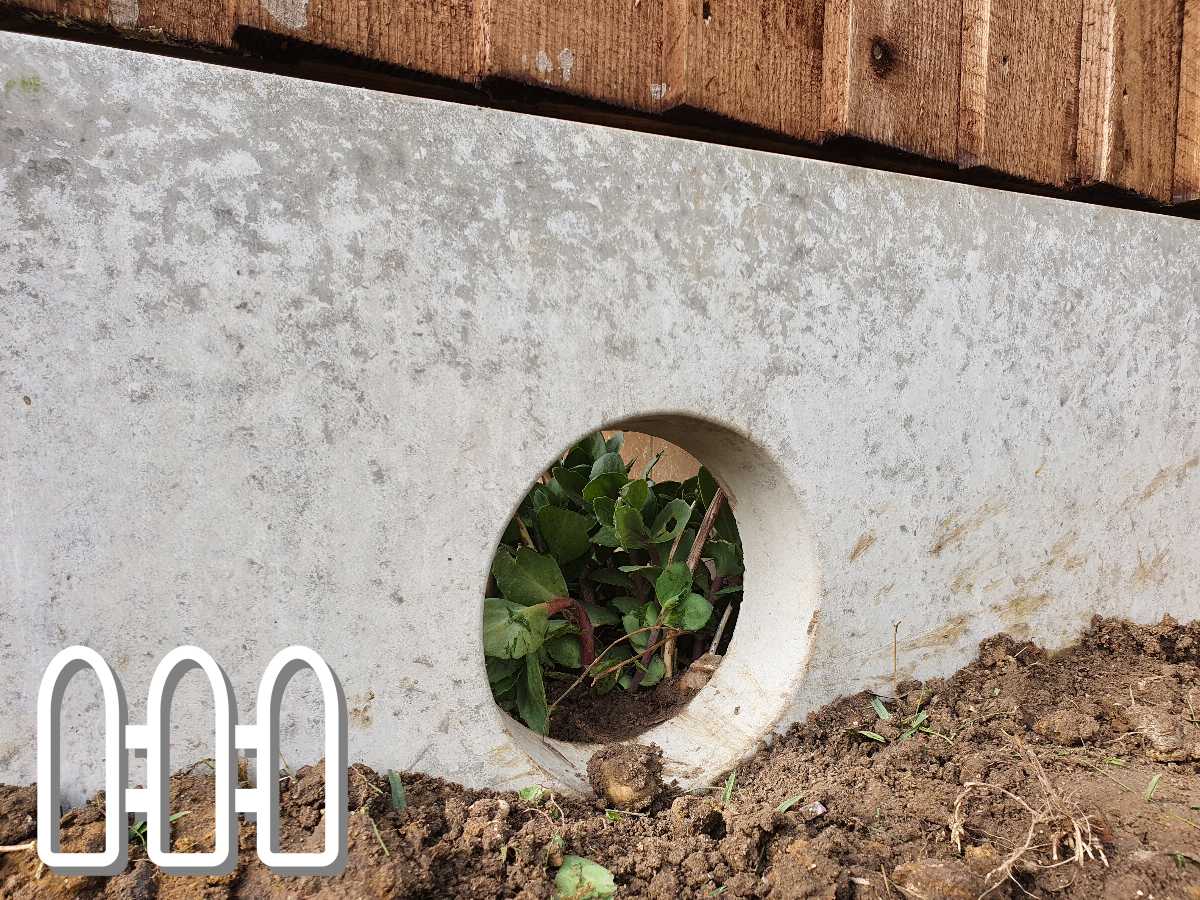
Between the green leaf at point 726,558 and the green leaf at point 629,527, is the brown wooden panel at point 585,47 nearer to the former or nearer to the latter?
the green leaf at point 629,527

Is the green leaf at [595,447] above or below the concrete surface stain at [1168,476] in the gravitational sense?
above

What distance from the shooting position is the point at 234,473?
1.30 m

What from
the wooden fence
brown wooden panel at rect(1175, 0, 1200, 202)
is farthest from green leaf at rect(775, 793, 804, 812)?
brown wooden panel at rect(1175, 0, 1200, 202)

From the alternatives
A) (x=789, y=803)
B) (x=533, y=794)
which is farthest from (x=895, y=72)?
(x=533, y=794)

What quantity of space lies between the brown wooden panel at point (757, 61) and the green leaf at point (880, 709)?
106 centimetres

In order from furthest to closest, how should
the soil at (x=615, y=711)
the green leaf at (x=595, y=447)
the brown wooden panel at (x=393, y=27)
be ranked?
the green leaf at (x=595, y=447)
the soil at (x=615, y=711)
the brown wooden panel at (x=393, y=27)

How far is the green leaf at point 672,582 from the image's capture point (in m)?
2.04

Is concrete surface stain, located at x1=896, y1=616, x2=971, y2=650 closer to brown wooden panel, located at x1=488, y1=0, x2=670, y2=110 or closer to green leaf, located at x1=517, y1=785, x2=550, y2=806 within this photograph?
green leaf, located at x1=517, y1=785, x2=550, y2=806

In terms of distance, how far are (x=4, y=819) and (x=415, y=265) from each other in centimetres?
88

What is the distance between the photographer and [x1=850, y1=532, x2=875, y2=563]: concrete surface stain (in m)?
1.78

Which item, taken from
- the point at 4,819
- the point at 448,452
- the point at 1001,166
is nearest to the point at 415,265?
the point at 448,452

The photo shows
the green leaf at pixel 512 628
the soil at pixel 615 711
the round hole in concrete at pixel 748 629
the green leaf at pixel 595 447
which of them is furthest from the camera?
the green leaf at pixel 595 447

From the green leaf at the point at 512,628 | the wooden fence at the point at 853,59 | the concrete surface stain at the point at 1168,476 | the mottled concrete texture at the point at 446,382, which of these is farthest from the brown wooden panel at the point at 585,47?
the concrete surface stain at the point at 1168,476

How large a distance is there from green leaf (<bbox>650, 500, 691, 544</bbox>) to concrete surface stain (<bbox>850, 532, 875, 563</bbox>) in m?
0.40
